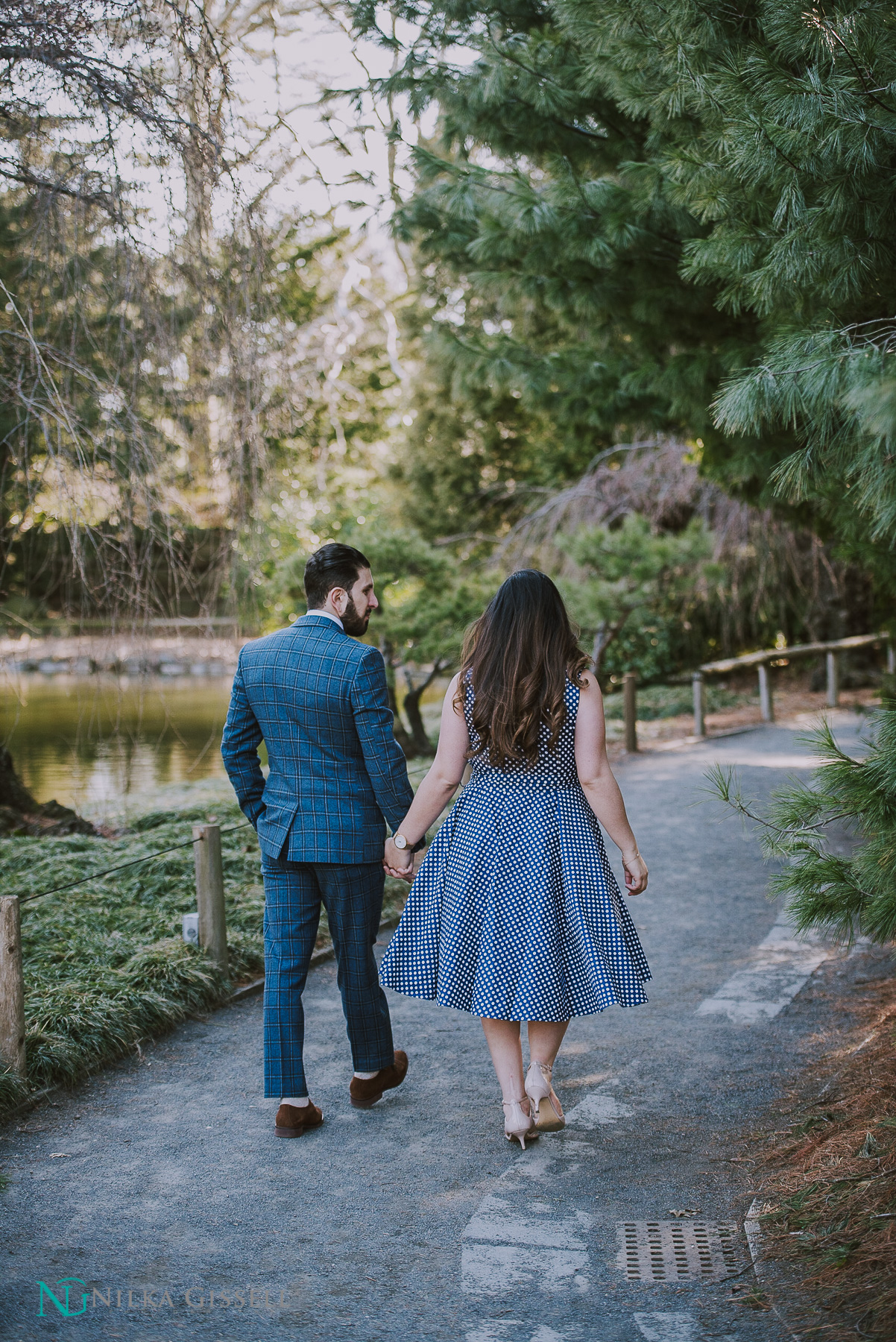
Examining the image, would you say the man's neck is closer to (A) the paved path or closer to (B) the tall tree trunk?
(A) the paved path

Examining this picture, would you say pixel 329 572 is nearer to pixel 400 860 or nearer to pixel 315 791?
pixel 315 791

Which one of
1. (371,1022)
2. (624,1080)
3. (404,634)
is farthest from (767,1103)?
(404,634)

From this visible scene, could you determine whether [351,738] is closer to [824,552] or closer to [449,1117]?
[449,1117]

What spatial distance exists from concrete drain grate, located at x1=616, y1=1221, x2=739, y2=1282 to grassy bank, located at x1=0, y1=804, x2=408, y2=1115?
6.80ft

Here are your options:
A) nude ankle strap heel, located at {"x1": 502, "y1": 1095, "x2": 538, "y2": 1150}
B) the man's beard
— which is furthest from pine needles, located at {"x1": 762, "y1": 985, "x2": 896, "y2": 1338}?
the man's beard

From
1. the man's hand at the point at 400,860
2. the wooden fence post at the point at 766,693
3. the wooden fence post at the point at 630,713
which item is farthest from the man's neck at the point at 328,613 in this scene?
the wooden fence post at the point at 766,693

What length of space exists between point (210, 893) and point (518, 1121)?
2.00 m

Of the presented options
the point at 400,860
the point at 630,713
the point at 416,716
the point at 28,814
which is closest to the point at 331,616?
the point at 400,860

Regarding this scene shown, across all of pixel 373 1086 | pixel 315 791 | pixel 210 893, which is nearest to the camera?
pixel 315 791

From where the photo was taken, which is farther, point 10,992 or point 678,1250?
point 10,992

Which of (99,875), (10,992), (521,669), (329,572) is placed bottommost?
(10,992)

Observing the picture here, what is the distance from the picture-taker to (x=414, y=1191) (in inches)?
122

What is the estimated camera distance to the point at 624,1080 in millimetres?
3875

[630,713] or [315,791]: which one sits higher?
[315,791]
